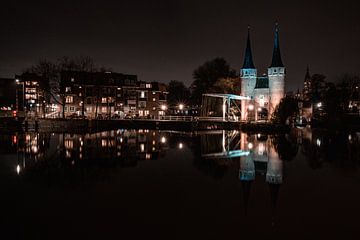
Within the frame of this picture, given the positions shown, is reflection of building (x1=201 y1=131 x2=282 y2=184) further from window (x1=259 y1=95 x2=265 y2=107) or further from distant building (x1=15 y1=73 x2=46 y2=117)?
window (x1=259 y1=95 x2=265 y2=107)

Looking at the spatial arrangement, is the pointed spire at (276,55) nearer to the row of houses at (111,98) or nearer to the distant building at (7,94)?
→ the row of houses at (111,98)

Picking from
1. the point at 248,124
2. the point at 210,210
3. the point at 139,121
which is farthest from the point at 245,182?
the point at 139,121

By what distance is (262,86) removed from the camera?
66.4 m

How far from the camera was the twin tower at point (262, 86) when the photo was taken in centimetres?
6409

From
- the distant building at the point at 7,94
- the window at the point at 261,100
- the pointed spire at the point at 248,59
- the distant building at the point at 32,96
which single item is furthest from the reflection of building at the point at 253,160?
the distant building at the point at 7,94

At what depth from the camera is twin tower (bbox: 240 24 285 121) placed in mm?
64088

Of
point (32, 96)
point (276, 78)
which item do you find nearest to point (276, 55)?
point (276, 78)

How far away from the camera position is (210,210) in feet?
38.1

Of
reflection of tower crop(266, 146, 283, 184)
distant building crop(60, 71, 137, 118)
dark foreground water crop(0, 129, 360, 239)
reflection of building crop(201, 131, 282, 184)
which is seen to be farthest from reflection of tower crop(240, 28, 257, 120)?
dark foreground water crop(0, 129, 360, 239)

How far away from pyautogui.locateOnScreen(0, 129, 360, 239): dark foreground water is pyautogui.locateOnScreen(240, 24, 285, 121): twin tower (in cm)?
3989

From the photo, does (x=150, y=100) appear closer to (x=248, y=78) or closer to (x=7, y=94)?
(x=248, y=78)

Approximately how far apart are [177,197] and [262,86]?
57.0 metres

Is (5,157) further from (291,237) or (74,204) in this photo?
(291,237)

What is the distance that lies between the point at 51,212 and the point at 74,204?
1058 millimetres
